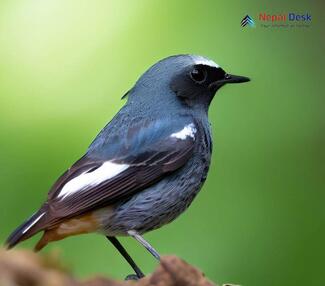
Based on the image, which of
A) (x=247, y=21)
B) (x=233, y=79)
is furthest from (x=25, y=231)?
(x=247, y=21)

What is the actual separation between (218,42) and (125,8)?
0.70 m

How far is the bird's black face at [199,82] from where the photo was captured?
380cm

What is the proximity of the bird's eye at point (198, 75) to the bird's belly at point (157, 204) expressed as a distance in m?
0.46

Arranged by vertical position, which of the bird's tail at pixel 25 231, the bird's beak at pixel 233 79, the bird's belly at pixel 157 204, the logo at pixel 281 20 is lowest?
the bird's belly at pixel 157 204

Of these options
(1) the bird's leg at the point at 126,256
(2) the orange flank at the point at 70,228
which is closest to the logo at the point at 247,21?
(1) the bird's leg at the point at 126,256

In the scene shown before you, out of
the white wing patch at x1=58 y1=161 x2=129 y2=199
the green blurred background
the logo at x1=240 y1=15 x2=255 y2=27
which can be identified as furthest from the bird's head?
the logo at x1=240 y1=15 x2=255 y2=27

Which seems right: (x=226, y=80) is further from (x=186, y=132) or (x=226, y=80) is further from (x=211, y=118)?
(x=211, y=118)

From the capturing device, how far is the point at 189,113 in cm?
376

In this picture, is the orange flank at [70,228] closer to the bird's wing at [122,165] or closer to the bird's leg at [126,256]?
the bird's wing at [122,165]

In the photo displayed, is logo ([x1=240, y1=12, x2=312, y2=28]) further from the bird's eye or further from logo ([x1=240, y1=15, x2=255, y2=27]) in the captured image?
the bird's eye

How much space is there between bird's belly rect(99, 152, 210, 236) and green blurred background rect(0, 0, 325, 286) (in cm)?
76

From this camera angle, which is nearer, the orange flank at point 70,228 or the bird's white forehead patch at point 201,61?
the orange flank at point 70,228

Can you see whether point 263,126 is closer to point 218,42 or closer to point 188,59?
point 218,42

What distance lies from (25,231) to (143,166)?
2.25 feet
